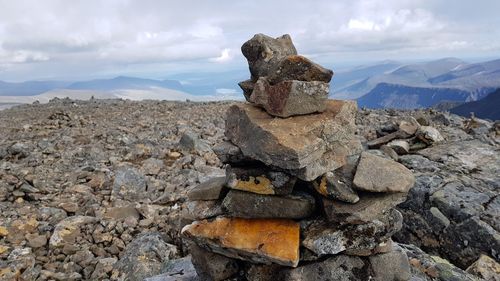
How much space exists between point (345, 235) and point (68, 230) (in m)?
9.48

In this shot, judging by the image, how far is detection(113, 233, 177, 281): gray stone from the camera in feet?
38.1

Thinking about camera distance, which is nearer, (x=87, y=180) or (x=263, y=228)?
(x=263, y=228)

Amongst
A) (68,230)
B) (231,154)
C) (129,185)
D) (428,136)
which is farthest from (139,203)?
(428,136)

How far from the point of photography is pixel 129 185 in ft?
57.9

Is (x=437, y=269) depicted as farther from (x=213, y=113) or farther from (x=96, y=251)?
(x=213, y=113)

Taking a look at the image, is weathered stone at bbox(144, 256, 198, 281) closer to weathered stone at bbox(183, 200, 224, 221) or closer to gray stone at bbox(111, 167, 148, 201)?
weathered stone at bbox(183, 200, 224, 221)

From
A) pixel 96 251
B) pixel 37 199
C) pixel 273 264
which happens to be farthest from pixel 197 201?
pixel 37 199

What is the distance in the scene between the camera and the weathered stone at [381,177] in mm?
8766

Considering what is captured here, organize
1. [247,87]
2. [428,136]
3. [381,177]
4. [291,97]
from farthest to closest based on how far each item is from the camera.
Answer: [428,136], [247,87], [381,177], [291,97]

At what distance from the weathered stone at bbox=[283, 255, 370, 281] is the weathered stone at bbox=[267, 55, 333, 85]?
417cm

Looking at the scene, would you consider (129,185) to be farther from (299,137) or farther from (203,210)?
(299,137)

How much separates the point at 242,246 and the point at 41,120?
2933cm

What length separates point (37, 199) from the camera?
1611cm

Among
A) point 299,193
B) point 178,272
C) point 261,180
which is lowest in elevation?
point 178,272
